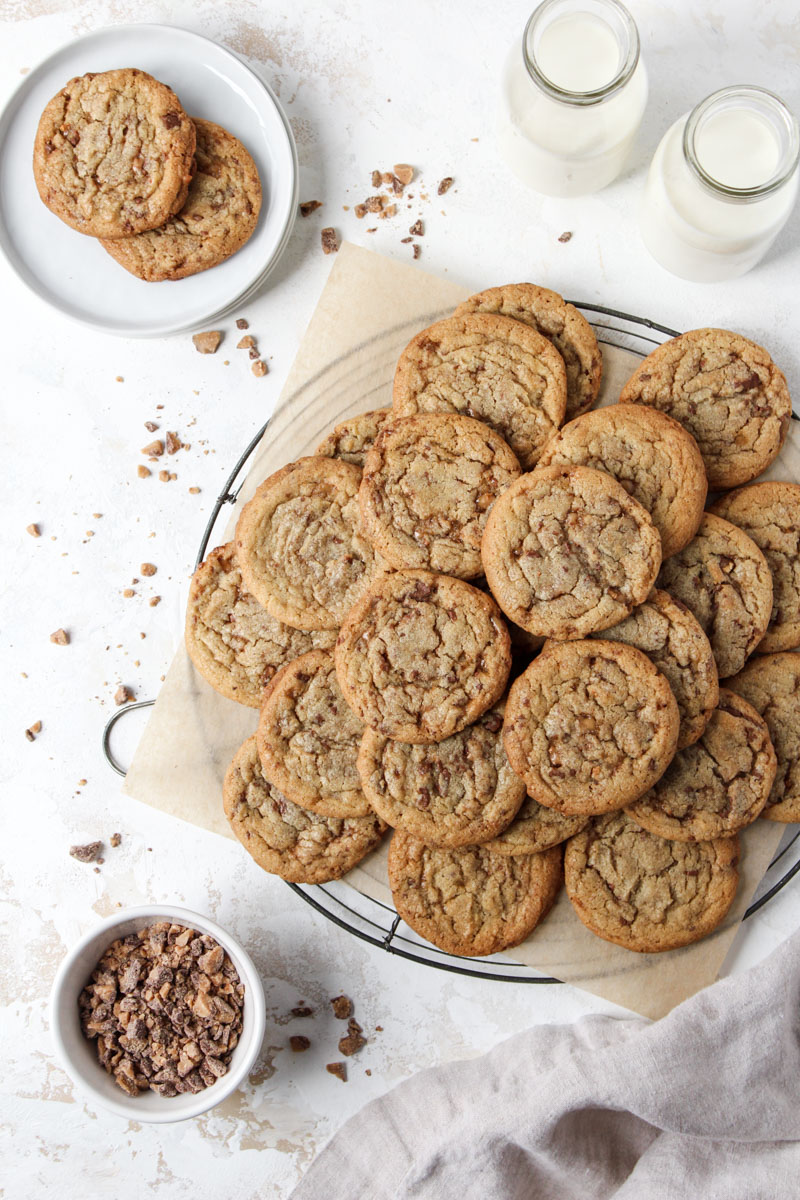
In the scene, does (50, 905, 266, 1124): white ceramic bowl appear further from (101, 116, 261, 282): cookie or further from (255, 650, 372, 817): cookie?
(101, 116, 261, 282): cookie

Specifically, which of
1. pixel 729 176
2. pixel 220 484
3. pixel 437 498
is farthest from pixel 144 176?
pixel 729 176

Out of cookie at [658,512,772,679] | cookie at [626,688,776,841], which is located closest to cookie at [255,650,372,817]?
cookie at [626,688,776,841]

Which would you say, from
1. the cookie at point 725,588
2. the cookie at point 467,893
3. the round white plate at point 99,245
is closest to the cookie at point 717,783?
the cookie at point 725,588

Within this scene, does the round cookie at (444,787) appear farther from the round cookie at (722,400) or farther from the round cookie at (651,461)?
the round cookie at (722,400)

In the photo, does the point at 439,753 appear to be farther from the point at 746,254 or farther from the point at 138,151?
the point at 138,151

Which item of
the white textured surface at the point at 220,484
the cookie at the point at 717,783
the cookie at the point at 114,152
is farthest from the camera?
the white textured surface at the point at 220,484

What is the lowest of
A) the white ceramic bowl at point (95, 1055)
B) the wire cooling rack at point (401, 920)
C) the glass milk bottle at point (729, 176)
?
the white ceramic bowl at point (95, 1055)
